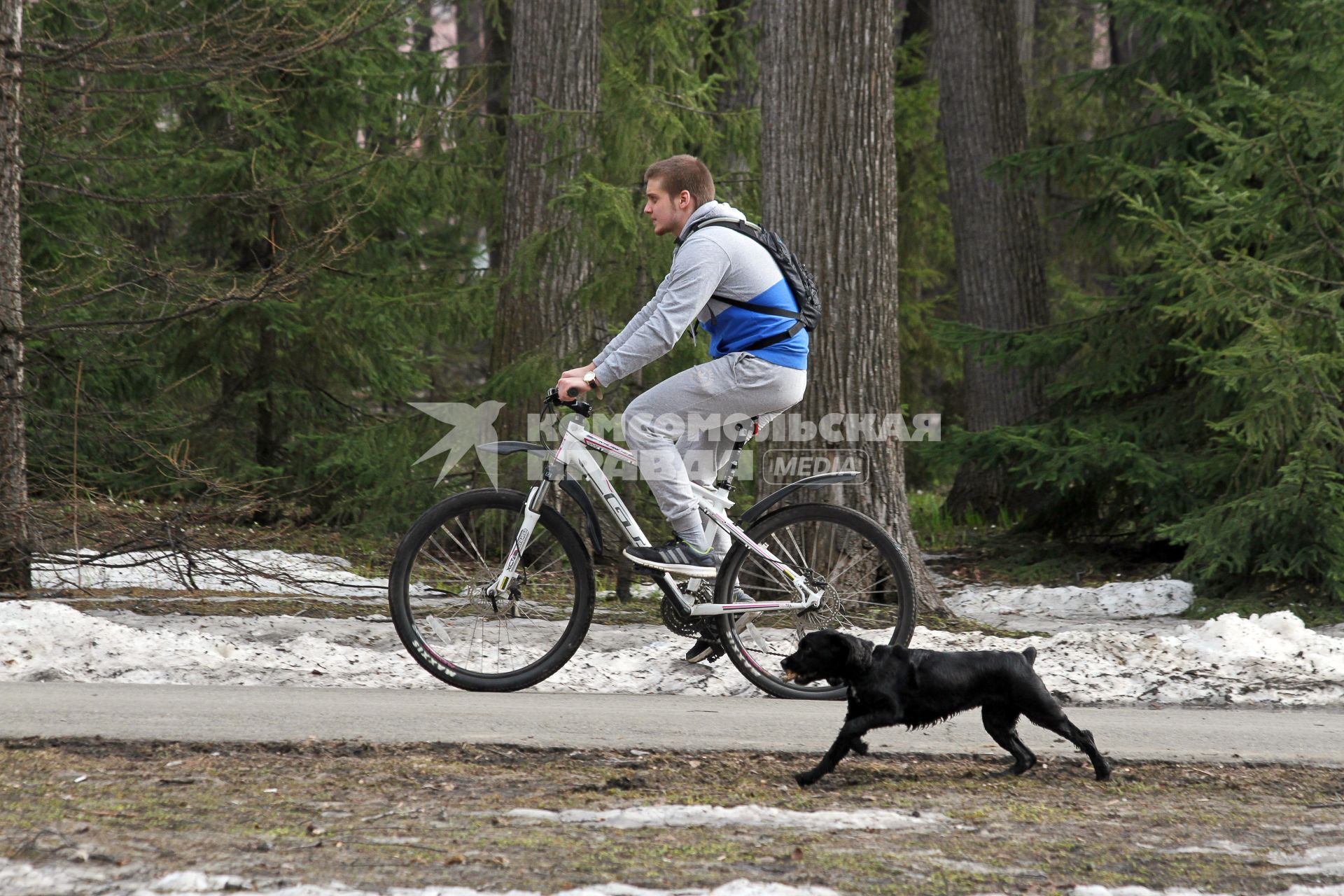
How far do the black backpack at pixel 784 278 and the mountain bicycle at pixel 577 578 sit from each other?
1.61ft

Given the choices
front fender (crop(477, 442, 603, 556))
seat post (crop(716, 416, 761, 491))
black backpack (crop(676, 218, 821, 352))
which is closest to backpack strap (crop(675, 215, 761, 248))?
black backpack (crop(676, 218, 821, 352))

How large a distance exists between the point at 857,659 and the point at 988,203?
11.9m

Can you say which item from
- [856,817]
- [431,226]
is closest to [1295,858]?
[856,817]

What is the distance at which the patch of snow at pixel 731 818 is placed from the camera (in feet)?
13.2

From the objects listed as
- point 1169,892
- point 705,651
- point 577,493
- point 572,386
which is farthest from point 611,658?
point 1169,892

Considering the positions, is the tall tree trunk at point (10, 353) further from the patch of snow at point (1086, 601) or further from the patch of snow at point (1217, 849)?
the patch of snow at point (1217, 849)

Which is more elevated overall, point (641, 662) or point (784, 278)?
point (784, 278)

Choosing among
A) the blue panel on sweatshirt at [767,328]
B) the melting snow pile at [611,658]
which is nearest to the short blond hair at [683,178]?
the blue panel on sweatshirt at [767,328]

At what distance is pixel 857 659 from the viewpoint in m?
4.63

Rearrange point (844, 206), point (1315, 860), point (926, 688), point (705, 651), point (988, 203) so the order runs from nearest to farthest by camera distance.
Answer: point (1315, 860) → point (926, 688) → point (705, 651) → point (844, 206) → point (988, 203)

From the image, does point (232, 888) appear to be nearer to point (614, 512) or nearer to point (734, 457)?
point (614, 512)

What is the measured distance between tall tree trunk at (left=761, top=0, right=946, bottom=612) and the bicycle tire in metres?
2.76

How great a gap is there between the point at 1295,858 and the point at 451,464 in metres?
9.65

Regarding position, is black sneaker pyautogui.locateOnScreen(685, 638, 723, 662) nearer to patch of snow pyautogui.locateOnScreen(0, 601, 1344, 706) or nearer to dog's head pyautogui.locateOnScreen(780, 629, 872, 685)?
patch of snow pyautogui.locateOnScreen(0, 601, 1344, 706)
